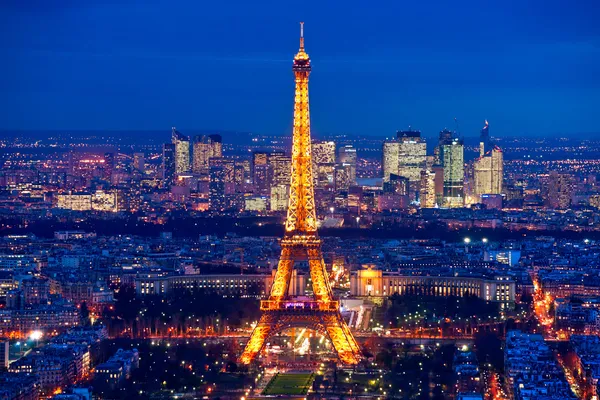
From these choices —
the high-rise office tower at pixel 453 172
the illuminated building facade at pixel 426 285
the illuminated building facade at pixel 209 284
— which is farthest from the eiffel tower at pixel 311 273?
the high-rise office tower at pixel 453 172

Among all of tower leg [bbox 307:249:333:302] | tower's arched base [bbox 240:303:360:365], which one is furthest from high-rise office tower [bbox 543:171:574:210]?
tower's arched base [bbox 240:303:360:365]

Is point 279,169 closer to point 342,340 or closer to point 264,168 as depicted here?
point 264,168

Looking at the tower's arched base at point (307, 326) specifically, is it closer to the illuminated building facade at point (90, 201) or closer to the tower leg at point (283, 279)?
the tower leg at point (283, 279)

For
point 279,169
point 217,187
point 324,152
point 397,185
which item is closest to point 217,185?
point 217,187

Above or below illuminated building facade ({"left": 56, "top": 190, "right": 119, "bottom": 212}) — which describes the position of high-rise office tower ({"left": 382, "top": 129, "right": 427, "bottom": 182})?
above

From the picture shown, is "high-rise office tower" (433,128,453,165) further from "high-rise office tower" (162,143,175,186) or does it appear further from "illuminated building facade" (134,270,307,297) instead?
"illuminated building facade" (134,270,307,297)

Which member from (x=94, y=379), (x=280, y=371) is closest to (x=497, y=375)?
(x=280, y=371)

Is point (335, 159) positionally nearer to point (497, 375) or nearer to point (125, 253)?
point (125, 253)
